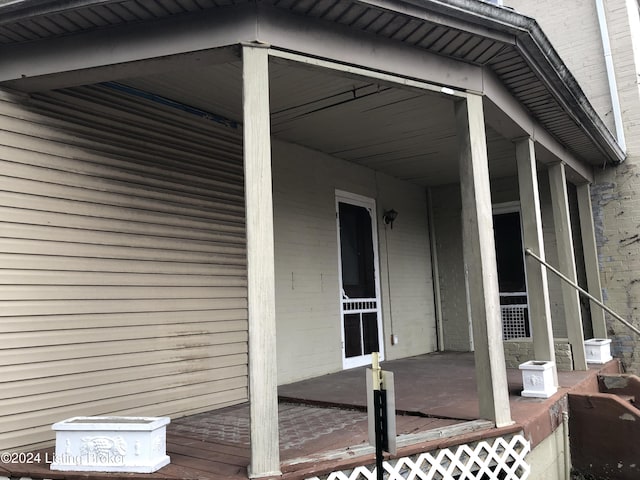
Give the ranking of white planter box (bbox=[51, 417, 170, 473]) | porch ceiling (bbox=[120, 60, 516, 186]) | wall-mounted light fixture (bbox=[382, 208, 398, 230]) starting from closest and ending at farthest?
white planter box (bbox=[51, 417, 170, 473]), porch ceiling (bbox=[120, 60, 516, 186]), wall-mounted light fixture (bbox=[382, 208, 398, 230])

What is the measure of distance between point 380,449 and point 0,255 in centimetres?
274

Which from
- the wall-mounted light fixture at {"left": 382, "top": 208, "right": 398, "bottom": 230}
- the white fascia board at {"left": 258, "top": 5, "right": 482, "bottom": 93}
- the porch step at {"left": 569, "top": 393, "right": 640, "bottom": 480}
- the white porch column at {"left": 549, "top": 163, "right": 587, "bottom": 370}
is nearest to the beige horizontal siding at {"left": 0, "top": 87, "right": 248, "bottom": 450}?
the white fascia board at {"left": 258, "top": 5, "right": 482, "bottom": 93}

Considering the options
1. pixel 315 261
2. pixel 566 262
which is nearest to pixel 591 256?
pixel 566 262

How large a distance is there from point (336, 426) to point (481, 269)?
1537 mm

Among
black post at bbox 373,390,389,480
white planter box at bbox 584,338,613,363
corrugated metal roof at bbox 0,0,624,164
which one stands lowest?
white planter box at bbox 584,338,613,363

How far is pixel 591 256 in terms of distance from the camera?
22.4 feet

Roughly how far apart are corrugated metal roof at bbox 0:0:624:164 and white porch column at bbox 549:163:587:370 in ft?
6.29

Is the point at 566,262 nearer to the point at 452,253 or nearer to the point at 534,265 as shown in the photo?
the point at 534,265

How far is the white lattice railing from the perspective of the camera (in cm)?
271

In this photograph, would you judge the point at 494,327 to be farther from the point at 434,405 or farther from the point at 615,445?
the point at 615,445

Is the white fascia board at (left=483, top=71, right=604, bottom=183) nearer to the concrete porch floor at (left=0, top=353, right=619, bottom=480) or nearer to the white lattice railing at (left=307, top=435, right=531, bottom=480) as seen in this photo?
the concrete porch floor at (left=0, top=353, right=619, bottom=480)

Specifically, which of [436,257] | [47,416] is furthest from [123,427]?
[436,257]

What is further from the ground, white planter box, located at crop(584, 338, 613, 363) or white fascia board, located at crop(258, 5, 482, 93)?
white fascia board, located at crop(258, 5, 482, 93)

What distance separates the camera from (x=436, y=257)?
8.38 meters
